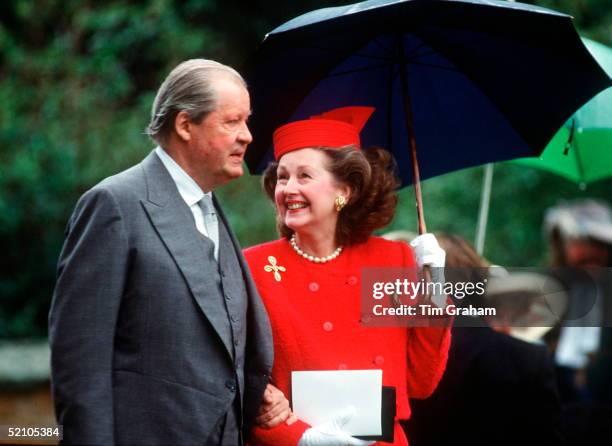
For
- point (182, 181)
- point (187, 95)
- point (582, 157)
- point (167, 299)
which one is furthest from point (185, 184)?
point (582, 157)

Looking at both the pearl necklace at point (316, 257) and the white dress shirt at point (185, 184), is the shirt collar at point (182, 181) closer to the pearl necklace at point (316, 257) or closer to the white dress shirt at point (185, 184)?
the white dress shirt at point (185, 184)

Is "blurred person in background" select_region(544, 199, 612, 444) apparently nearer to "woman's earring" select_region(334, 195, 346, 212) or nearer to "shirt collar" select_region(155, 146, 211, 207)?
"woman's earring" select_region(334, 195, 346, 212)

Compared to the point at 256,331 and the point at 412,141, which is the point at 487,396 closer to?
the point at 412,141

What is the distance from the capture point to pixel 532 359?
444 cm

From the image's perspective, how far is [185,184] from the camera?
10.1ft

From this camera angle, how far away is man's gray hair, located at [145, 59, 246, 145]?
9.92ft

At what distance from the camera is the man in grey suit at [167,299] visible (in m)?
2.73

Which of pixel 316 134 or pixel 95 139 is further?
pixel 95 139

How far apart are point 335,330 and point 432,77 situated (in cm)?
118

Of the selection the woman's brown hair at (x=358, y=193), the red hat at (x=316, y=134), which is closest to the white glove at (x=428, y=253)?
the woman's brown hair at (x=358, y=193)

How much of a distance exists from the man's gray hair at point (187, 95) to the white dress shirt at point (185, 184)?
60 millimetres

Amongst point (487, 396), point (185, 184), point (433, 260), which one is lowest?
point (487, 396)

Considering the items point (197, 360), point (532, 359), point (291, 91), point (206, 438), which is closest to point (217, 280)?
point (197, 360)

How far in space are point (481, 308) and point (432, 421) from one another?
601 mm
